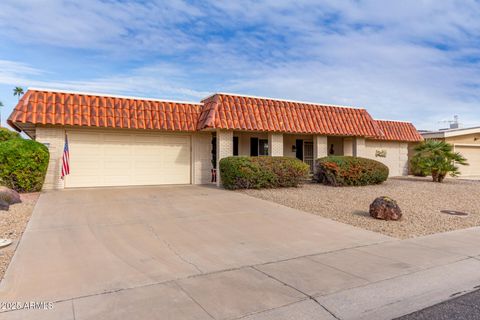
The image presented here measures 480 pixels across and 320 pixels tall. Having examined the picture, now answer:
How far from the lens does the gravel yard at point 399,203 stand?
9.16m

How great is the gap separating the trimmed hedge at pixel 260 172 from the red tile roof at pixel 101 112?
295cm

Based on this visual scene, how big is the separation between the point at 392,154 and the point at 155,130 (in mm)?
15182

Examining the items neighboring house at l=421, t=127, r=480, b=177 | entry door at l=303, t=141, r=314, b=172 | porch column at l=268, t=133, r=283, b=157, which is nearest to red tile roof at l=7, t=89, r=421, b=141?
porch column at l=268, t=133, r=283, b=157

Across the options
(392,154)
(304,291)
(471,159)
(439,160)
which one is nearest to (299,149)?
(392,154)

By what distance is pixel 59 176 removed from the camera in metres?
14.7

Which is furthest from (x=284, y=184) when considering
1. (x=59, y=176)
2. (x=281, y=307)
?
(x=281, y=307)

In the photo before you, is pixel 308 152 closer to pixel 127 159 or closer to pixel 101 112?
pixel 127 159

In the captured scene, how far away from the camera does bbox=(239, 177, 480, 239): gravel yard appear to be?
30.1 ft

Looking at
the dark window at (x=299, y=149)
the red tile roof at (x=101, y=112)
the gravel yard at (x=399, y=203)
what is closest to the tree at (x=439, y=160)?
the gravel yard at (x=399, y=203)

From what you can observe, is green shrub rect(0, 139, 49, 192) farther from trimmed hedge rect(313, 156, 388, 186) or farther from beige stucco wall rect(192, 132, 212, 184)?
trimmed hedge rect(313, 156, 388, 186)

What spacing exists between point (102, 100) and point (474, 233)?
1368 centimetres

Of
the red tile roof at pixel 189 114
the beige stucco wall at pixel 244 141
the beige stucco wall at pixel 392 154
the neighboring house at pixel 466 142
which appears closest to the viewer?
the red tile roof at pixel 189 114

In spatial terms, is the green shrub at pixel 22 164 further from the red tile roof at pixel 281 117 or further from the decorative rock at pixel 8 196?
the red tile roof at pixel 281 117

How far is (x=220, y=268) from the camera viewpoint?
569cm
